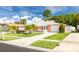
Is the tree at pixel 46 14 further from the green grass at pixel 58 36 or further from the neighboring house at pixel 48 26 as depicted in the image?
the green grass at pixel 58 36

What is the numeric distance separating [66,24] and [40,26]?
48 centimetres

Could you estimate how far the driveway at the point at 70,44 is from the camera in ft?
14.8

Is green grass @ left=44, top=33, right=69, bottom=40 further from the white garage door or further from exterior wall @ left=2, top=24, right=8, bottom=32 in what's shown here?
exterior wall @ left=2, top=24, right=8, bottom=32

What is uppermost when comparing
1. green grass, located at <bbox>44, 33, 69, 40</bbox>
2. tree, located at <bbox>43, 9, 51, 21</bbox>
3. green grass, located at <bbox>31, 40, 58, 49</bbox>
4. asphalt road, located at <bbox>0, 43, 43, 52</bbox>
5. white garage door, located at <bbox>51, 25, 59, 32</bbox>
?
tree, located at <bbox>43, 9, 51, 21</bbox>

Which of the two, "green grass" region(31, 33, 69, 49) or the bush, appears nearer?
"green grass" region(31, 33, 69, 49)

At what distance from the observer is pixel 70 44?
459 centimetres

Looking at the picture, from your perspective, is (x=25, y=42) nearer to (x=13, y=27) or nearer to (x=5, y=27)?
(x=13, y=27)

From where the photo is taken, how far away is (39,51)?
450 centimetres

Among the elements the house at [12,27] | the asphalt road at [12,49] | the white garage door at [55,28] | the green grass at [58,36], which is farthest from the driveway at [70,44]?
the house at [12,27]

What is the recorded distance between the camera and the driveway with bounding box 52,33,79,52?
451 cm

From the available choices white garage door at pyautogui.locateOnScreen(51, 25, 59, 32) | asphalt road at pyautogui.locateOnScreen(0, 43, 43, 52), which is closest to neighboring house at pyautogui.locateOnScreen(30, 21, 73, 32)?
white garage door at pyautogui.locateOnScreen(51, 25, 59, 32)
